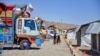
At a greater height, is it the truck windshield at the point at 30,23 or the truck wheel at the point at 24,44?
the truck windshield at the point at 30,23

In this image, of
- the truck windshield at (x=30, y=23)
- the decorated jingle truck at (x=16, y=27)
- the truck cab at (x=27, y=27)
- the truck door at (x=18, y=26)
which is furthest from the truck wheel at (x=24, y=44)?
the truck windshield at (x=30, y=23)

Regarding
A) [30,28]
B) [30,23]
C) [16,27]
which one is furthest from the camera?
[30,28]

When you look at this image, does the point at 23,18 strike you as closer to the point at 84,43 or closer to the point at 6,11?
the point at 6,11

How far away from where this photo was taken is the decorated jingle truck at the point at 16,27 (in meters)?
24.4

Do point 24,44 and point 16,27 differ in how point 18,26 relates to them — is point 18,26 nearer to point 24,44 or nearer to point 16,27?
point 16,27

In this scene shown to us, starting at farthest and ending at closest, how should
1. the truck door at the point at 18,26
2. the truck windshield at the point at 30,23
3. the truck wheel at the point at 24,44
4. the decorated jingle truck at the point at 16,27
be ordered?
the truck wheel at the point at 24,44 < the truck windshield at the point at 30,23 < the truck door at the point at 18,26 < the decorated jingle truck at the point at 16,27

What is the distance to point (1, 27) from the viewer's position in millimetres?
24312

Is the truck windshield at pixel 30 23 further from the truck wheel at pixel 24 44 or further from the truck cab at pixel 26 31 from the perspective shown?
the truck wheel at pixel 24 44

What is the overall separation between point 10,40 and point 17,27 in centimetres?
141

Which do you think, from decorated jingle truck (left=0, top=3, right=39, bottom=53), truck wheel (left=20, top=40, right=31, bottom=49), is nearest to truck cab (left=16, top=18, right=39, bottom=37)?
decorated jingle truck (left=0, top=3, right=39, bottom=53)

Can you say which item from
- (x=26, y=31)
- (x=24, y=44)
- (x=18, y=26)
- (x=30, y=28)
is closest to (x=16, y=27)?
(x=18, y=26)

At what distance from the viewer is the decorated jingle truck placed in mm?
24359

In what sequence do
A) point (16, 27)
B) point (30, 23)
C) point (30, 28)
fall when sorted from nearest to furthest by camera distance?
1. point (16, 27)
2. point (30, 23)
3. point (30, 28)

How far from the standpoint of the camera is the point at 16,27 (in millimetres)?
25250
